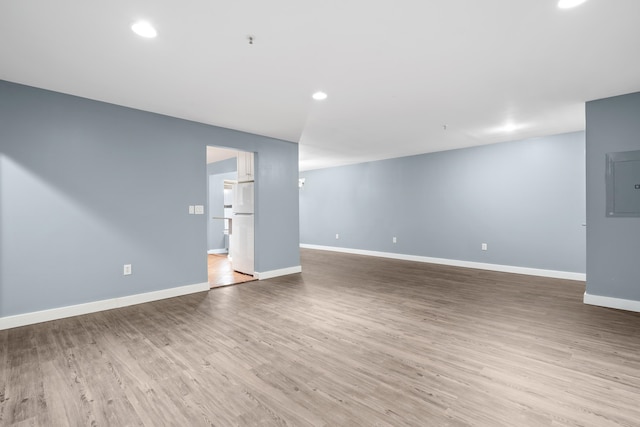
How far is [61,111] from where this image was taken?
339 cm

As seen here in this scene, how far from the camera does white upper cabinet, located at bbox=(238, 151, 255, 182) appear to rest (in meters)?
5.46

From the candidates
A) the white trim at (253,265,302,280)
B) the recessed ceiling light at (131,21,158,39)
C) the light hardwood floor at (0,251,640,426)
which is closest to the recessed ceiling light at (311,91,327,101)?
the recessed ceiling light at (131,21,158,39)

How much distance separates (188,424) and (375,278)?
4100mm

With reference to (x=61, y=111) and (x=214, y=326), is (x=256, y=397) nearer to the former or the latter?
(x=214, y=326)

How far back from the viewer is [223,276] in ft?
18.2

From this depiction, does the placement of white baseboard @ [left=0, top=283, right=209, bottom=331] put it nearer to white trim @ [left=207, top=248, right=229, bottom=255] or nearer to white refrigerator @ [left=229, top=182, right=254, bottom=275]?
white refrigerator @ [left=229, top=182, right=254, bottom=275]

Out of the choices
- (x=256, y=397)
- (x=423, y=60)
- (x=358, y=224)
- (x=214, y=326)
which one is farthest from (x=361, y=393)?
(x=358, y=224)

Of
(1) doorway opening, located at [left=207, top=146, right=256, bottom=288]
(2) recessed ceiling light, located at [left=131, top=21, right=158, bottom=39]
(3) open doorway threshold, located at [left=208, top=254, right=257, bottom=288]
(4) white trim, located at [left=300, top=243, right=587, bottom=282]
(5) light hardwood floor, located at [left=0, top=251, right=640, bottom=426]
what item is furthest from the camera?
(1) doorway opening, located at [left=207, top=146, right=256, bottom=288]

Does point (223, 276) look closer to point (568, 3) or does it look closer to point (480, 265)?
point (480, 265)

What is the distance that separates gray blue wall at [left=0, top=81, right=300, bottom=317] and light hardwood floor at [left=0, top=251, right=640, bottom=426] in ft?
1.48

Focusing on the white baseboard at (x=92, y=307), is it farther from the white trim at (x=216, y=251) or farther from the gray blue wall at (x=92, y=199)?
the white trim at (x=216, y=251)

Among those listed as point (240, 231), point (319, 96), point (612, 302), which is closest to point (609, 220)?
point (612, 302)

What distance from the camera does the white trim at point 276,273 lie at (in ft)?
17.3

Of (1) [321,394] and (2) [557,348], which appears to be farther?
(2) [557,348]
